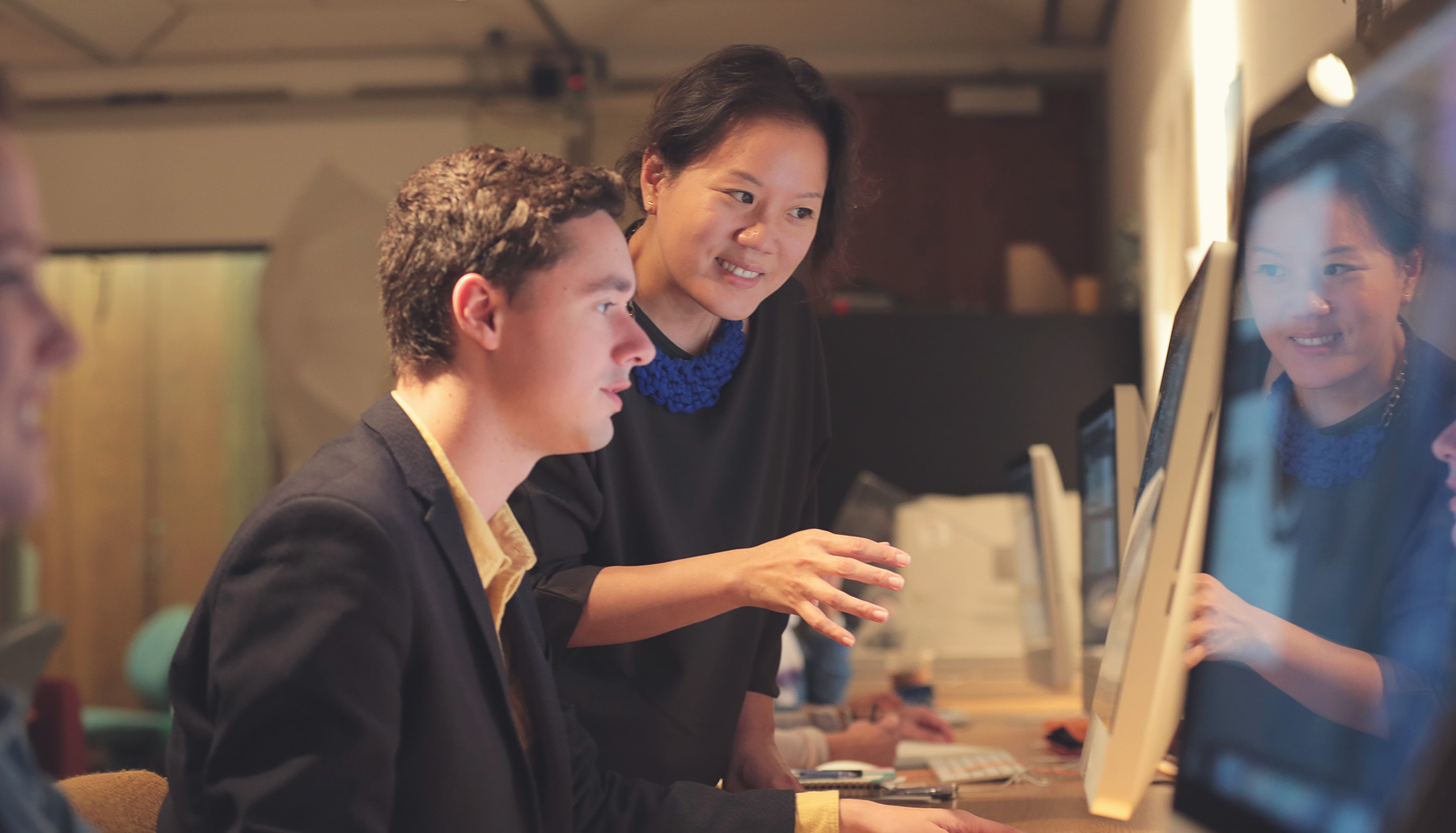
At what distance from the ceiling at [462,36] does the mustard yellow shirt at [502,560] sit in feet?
12.7

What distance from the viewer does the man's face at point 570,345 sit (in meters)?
0.99

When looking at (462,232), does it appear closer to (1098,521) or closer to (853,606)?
(853,606)

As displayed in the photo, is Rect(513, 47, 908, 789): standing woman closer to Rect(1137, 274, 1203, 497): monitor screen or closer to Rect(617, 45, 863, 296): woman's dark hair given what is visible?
Rect(617, 45, 863, 296): woman's dark hair

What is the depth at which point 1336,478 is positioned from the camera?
659mm

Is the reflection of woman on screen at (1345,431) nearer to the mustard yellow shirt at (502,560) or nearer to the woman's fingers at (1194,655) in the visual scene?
the woman's fingers at (1194,655)

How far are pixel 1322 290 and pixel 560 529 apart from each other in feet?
2.68

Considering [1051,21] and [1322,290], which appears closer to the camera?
[1322,290]

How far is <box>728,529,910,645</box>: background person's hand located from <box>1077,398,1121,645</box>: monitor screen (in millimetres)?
612

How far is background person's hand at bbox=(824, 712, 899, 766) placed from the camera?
169cm

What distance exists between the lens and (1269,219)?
0.72 meters

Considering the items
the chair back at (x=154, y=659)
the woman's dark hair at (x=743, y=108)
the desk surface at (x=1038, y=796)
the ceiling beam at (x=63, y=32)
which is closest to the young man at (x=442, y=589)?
the desk surface at (x=1038, y=796)

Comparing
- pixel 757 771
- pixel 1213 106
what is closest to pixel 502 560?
pixel 757 771

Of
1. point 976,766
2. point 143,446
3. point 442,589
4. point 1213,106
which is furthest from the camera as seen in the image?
point 143,446

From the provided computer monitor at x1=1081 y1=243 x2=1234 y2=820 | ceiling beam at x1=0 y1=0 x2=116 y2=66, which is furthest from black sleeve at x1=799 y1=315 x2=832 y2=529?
ceiling beam at x1=0 y1=0 x2=116 y2=66
